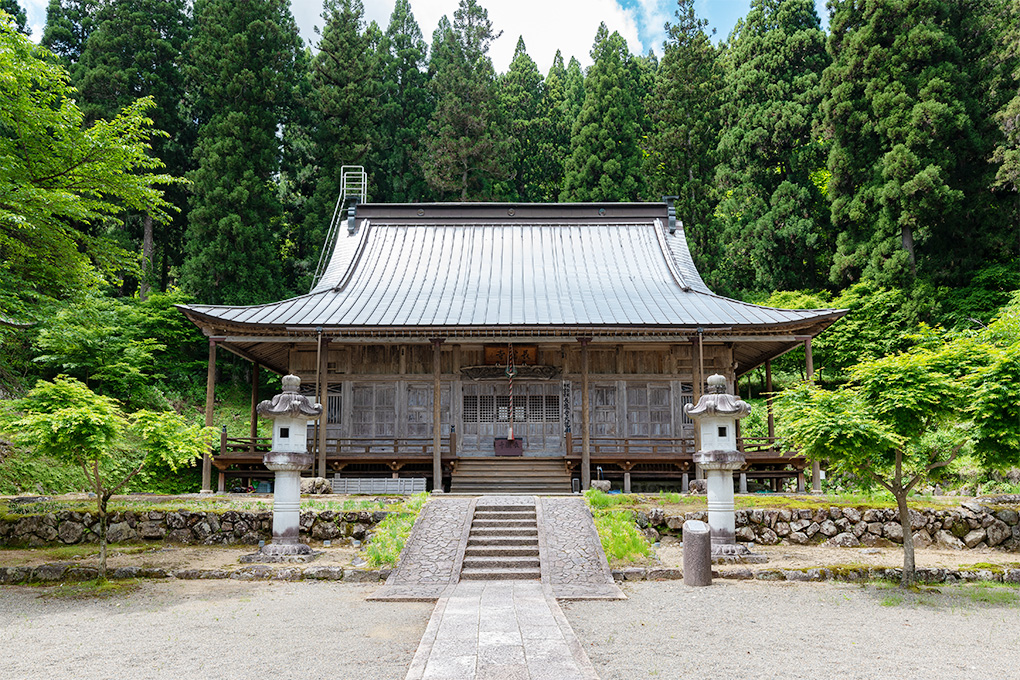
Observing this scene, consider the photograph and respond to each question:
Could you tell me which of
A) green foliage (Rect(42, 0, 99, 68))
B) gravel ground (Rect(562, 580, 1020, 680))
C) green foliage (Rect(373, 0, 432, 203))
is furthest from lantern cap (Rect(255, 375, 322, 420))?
green foliage (Rect(42, 0, 99, 68))

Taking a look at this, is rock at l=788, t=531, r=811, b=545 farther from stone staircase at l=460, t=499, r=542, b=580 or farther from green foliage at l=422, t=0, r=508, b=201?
green foliage at l=422, t=0, r=508, b=201

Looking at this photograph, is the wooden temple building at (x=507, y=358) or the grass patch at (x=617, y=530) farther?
the wooden temple building at (x=507, y=358)

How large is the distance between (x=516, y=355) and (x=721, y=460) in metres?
8.91

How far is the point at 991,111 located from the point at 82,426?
1227 inches

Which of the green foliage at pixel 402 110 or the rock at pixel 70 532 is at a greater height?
the green foliage at pixel 402 110

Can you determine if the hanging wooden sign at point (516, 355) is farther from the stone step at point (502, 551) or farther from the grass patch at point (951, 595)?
the grass patch at point (951, 595)

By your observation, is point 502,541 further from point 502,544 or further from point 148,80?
point 148,80

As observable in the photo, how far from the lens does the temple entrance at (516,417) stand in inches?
771

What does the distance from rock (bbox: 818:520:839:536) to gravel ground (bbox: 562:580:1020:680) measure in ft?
12.8

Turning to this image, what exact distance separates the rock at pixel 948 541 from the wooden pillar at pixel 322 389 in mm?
13732

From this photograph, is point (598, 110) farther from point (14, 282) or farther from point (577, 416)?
point (14, 282)

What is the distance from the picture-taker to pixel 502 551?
11094 mm

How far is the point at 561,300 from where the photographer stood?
19672 millimetres

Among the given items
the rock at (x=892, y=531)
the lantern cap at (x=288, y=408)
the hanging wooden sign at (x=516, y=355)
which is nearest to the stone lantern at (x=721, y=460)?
A: the rock at (x=892, y=531)
